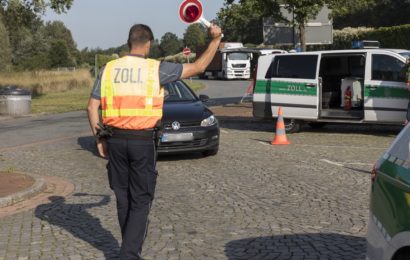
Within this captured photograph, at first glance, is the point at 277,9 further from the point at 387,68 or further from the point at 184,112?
the point at 184,112

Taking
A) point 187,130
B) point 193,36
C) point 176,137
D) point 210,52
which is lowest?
point 176,137

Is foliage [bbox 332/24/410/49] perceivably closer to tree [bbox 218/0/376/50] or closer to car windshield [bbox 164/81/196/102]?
tree [bbox 218/0/376/50]

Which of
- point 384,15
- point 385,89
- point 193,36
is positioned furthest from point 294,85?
point 193,36

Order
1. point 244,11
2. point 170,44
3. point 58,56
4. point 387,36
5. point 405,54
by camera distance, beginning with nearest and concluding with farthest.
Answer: point 405,54 → point 244,11 → point 387,36 → point 58,56 → point 170,44

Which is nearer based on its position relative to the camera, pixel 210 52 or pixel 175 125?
pixel 210 52

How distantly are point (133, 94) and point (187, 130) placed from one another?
6.04 meters

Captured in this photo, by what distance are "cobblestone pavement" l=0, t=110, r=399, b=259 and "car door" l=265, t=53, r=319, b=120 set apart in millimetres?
1758

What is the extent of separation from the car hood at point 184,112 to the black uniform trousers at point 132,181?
230 inches

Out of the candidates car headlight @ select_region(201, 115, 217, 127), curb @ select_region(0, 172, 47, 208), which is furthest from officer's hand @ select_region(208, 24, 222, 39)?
car headlight @ select_region(201, 115, 217, 127)

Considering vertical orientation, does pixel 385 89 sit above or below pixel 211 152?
above

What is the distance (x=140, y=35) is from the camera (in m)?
4.72

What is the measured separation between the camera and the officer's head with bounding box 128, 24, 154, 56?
15.5 feet

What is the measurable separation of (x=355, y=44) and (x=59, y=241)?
11.0 metres

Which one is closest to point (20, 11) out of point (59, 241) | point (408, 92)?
point (408, 92)
